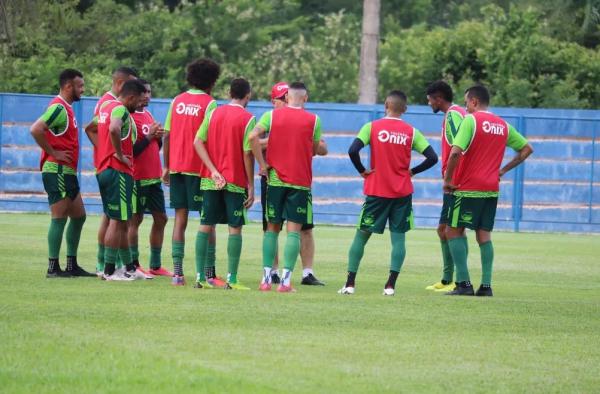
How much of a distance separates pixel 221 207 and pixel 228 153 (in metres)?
0.56

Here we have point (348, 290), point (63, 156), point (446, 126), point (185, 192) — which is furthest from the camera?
point (446, 126)

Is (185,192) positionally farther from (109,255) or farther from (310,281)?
(310,281)

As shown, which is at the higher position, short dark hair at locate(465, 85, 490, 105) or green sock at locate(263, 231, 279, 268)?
short dark hair at locate(465, 85, 490, 105)

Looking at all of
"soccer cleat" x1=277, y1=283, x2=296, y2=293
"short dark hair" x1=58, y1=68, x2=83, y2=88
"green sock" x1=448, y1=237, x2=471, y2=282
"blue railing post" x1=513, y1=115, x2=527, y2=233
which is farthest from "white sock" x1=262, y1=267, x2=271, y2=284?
"blue railing post" x1=513, y1=115, x2=527, y2=233

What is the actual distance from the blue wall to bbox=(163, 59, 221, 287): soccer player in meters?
15.0

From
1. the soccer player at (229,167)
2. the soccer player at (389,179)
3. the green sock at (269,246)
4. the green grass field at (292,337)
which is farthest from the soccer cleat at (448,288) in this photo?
the soccer player at (229,167)

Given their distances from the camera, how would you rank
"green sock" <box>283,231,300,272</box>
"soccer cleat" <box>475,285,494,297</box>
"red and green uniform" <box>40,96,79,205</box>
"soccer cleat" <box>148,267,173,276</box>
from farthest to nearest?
1. "soccer cleat" <box>148,267,173,276</box>
2. "red and green uniform" <box>40,96,79,205</box>
3. "soccer cleat" <box>475,285,494,297</box>
4. "green sock" <box>283,231,300,272</box>

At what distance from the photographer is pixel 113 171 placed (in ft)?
45.4

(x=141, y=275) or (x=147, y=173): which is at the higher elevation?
(x=147, y=173)

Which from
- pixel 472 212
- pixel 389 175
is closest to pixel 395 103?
pixel 389 175

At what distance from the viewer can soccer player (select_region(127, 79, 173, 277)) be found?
14695 mm

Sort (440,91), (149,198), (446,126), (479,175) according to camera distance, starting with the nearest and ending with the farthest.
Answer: (479,175) < (446,126) < (440,91) < (149,198)

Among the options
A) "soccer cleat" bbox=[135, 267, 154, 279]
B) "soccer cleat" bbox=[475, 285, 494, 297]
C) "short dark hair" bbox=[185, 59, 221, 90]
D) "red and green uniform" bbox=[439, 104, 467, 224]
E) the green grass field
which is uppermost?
"short dark hair" bbox=[185, 59, 221, 90]

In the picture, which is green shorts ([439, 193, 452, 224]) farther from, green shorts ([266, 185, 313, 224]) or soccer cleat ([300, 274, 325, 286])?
green shorts ([266, 185, 313, 224])
